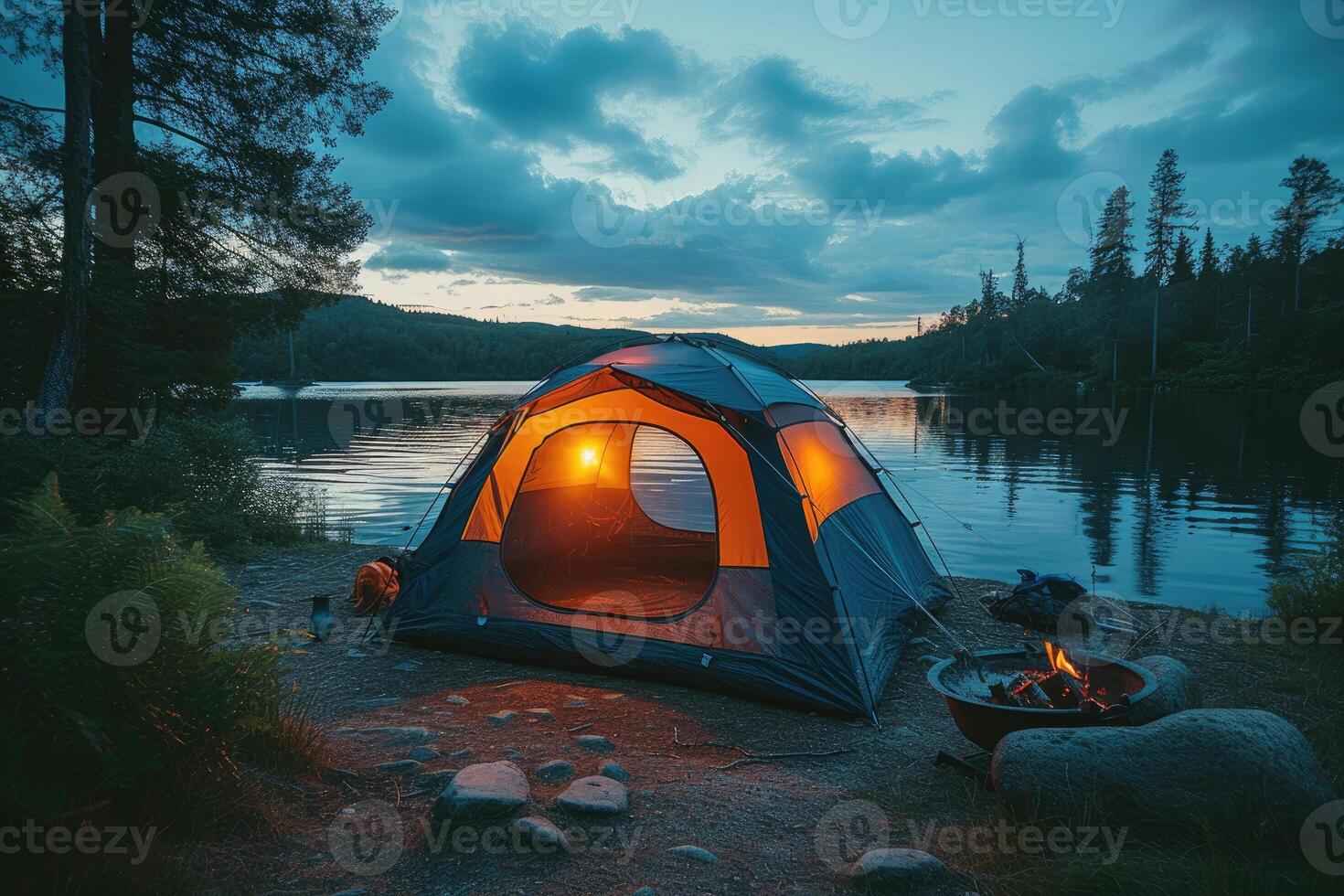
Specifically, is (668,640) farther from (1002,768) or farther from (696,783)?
(1002,768)

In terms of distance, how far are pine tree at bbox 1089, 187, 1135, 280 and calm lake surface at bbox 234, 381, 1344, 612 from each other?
86.6ft

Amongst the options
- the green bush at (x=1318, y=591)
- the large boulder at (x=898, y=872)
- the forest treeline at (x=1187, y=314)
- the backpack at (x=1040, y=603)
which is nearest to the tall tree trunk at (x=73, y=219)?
the large boulder at (x=898, y=872)

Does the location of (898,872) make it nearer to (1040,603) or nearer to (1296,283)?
(1040,603)

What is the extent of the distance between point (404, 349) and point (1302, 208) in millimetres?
99926

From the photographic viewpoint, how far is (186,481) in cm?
972

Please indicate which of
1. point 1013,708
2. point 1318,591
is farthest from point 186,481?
point 1318,591

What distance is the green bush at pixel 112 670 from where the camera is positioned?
8.20 feet

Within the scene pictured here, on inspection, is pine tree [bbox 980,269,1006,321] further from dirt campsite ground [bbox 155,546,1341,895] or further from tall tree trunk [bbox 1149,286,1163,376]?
dirt campsite ground [bbox 155,546,1341,895]

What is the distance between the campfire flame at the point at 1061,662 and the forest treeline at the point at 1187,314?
56.4 meters

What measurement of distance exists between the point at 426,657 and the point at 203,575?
10.5 feet

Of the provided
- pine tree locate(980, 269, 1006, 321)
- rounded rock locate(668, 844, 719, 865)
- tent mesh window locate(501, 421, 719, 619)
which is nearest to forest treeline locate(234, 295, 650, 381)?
pine tree locate(980, 269, 1006, 321)

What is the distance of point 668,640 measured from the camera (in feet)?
18.1

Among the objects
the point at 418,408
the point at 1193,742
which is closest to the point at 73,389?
the point at 1193,742

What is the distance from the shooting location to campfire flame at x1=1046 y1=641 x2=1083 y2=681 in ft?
14.3
